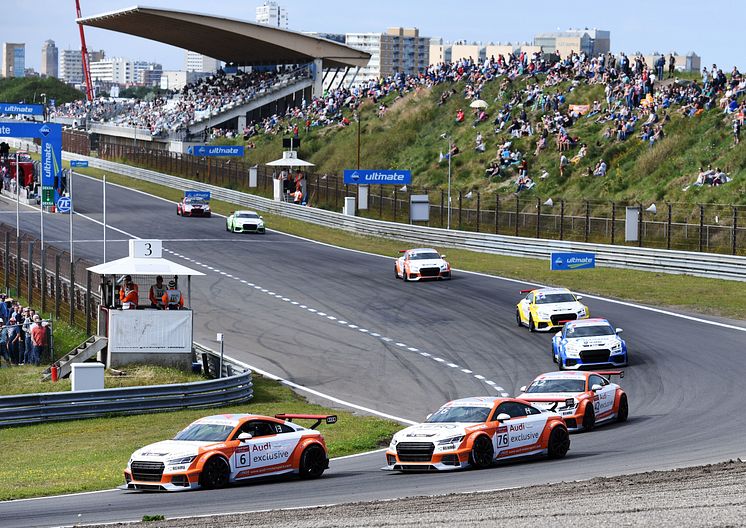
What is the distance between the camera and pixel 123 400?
25.7 meters

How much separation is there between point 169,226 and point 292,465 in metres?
46.9

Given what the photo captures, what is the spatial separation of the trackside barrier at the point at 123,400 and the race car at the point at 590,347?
7328mm

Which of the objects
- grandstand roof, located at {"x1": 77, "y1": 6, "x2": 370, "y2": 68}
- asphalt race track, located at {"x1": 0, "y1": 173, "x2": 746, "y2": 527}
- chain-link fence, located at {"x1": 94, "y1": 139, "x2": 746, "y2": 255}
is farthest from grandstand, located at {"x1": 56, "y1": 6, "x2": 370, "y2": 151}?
asphalt race track, located at {"x1": 0, "y1": 173, "x2": 746, "y2": 527}

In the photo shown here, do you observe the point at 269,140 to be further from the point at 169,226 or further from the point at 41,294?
the point at 41,294

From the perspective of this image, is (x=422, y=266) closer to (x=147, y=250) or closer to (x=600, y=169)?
(x=147, y=250)

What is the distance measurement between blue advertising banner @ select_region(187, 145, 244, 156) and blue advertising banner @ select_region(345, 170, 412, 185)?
87.3ft

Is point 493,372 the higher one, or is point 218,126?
point 218,126

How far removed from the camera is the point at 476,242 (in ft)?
177

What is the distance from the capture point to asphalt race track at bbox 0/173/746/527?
56.0 feet

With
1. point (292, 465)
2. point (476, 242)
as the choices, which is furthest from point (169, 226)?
point (292, 465)

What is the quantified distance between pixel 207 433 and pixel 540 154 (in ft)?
161

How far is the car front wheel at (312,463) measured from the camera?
60.4ft

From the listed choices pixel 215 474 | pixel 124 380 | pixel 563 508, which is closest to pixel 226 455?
pixel 215 474

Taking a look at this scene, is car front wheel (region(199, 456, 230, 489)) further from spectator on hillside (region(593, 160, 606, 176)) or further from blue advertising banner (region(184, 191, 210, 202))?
blue advertising banner (region(184, 191, 210, 202))
